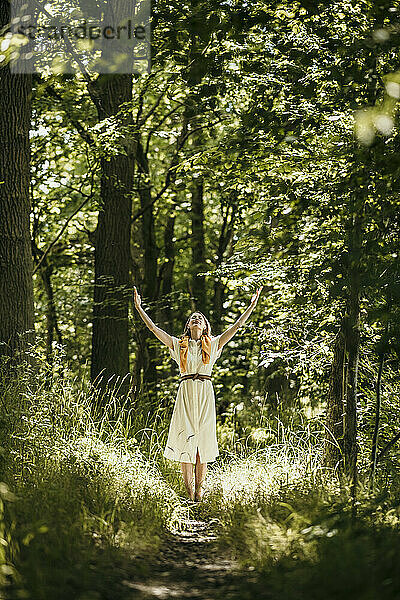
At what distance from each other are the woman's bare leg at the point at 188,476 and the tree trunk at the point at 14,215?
2.37m

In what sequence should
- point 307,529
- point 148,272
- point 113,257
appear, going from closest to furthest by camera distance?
point 307,529 → point 113,257 → point 148,272

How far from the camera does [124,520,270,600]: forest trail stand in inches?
190

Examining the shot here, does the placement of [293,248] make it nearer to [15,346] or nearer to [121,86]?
[15,346]

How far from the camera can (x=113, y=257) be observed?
12.7 meters

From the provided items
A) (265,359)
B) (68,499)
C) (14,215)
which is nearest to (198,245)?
(265,359)

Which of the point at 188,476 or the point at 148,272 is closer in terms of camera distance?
the point at 188,476

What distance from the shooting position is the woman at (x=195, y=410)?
27.6 feet

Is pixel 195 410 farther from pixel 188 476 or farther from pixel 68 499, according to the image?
pixel 68 499

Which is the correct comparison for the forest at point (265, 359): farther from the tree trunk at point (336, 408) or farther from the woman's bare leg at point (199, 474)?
the woman's bare leg at point (199, 474)

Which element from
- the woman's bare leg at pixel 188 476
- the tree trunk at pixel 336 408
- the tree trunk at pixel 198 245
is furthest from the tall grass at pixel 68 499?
the tree trunk at pixel 198 245

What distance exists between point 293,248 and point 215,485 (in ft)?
9.01

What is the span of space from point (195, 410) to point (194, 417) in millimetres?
84

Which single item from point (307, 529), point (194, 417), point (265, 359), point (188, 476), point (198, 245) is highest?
point (198, 245)

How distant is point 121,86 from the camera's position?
42.4 feet
